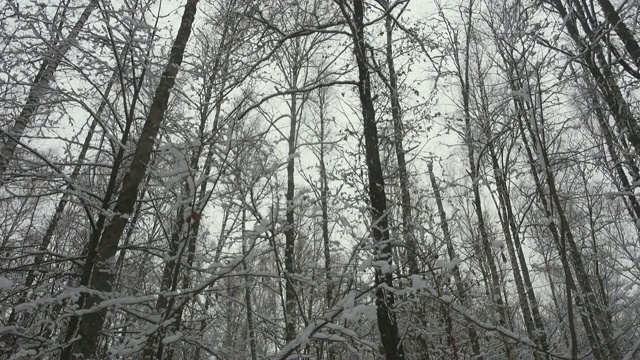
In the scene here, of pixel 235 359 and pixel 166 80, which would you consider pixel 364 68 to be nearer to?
pixel 166 80

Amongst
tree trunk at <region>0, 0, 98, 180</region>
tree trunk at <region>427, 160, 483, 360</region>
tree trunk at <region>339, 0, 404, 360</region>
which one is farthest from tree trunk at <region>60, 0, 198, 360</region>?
tree trunk at <region>427, 160, 483, 360</region>

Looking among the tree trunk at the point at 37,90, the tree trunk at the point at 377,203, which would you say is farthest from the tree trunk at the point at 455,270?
the tree trunk at the point at 37,90

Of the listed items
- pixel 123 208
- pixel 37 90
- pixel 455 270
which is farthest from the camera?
pixel 37 90

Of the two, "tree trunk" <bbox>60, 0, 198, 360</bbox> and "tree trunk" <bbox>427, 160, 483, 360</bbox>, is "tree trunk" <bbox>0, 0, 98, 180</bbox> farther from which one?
"tree trunk" <bbox>427, 160, 483, 360</bbox>

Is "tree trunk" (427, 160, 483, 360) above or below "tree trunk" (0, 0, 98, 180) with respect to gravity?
below

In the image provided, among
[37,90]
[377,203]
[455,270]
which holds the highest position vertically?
[37,90]

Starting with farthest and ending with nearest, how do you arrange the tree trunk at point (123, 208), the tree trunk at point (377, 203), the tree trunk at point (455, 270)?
the tree trunk at point (455, 270) → the tree trunk at point (123, 208) → the tree trunk at point (377, 203)

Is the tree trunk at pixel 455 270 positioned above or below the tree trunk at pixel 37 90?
below

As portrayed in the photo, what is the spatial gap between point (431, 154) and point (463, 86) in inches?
96.1

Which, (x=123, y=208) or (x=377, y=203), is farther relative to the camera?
(x=123, y=208)

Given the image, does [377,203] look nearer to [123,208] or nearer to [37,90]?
[123,208]

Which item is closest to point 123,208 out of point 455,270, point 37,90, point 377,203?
point 37,90

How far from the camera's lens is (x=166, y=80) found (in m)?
3.91

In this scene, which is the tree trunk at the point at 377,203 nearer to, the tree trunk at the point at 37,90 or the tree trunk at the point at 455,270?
the tree trunk at the point at 455,270
